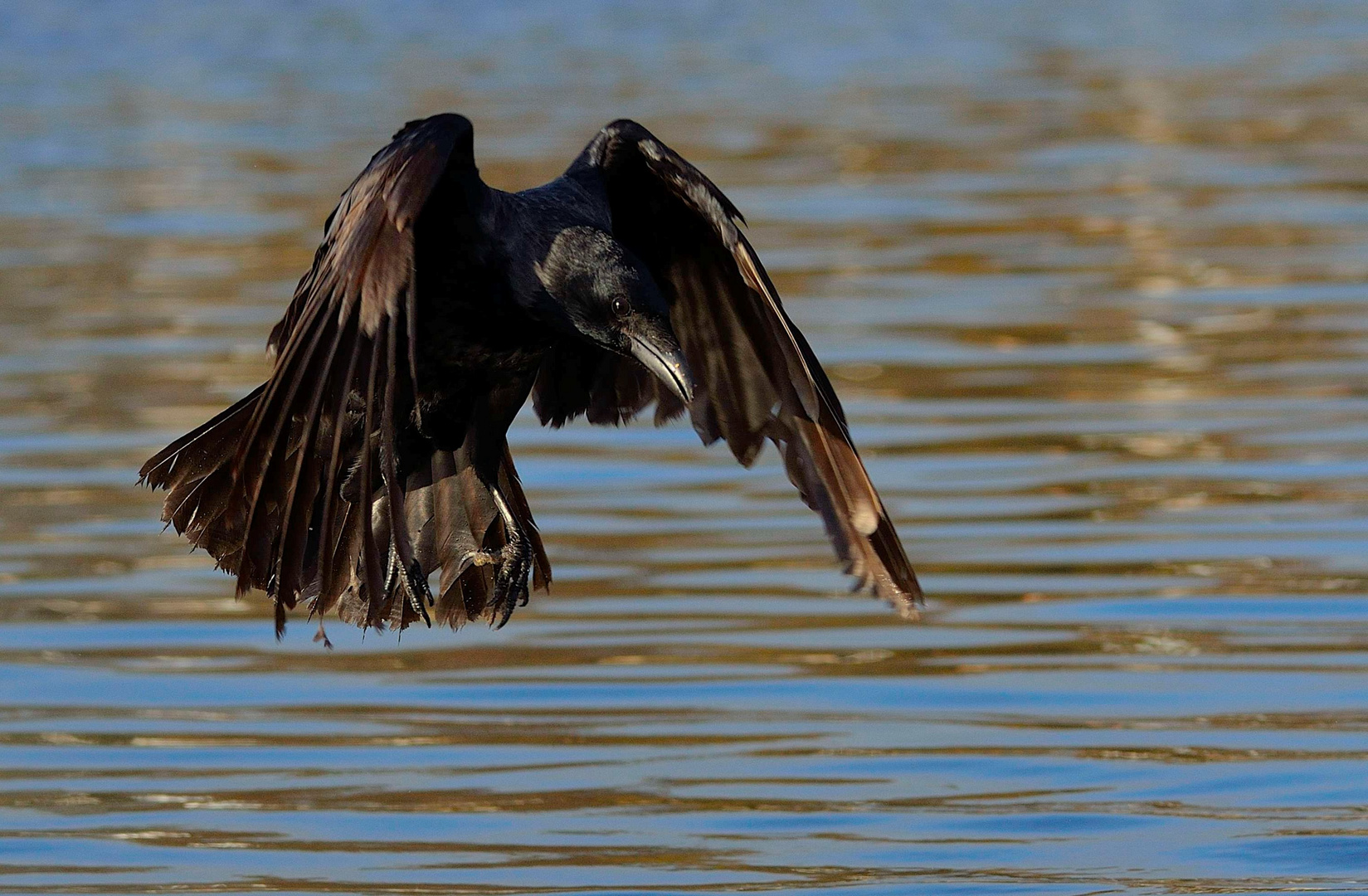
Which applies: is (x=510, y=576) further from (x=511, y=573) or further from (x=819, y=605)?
(x=819, y=605)

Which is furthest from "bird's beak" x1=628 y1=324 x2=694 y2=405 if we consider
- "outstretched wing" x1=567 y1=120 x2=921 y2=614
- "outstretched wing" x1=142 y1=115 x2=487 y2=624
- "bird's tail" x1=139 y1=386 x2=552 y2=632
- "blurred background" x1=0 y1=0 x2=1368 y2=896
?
"blurred background" x1=0 y1=0 x2=1368 y2=896

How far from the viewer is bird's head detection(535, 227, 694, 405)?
6242mm

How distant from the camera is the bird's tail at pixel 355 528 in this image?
599 centimetres

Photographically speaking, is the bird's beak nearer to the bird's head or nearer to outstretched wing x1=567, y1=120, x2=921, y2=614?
the bird's head

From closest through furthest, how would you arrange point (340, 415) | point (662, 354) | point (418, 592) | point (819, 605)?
point (340, 415) → point (662, 354) → point (418, 592) → point (819, 605)

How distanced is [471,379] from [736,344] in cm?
72

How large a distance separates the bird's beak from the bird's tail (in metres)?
0.64

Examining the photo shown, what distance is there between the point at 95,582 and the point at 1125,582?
337 cm

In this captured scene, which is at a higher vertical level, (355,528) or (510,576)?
(355,528)

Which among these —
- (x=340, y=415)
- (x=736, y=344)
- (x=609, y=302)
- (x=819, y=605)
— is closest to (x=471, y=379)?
(x=609, y=302)

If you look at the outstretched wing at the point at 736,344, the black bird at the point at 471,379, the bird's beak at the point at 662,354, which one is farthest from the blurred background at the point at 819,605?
the bird's beak at the point at 662,354

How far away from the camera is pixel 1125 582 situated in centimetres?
862

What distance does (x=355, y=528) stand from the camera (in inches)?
245

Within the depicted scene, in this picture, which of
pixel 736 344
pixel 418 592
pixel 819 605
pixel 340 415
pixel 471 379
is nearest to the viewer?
pixel 340 415
